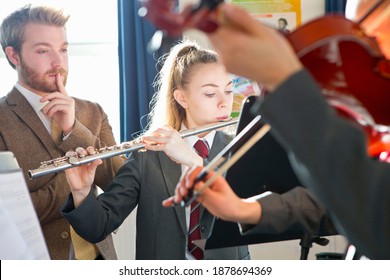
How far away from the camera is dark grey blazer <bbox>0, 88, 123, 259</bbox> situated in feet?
6.64

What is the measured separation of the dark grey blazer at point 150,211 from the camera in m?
1.95

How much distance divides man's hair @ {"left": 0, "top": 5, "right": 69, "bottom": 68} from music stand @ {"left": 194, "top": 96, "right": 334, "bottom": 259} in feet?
3.21

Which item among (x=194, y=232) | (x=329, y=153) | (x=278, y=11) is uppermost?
(x=278, y=11)

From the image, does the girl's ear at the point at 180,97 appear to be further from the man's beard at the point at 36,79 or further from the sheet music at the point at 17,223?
the sheet music at the point at 17,223

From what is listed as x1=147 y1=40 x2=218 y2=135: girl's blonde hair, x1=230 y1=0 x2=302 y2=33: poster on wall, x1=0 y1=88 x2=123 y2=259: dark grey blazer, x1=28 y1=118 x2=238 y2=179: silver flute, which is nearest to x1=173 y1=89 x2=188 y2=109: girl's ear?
x1=147 y1=40 x2=218 y2=135: girl's blonde hair

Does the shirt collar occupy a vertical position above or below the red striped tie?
above

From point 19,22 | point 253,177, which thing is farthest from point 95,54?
point 253,177

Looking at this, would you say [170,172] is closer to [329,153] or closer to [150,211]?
[150,211]

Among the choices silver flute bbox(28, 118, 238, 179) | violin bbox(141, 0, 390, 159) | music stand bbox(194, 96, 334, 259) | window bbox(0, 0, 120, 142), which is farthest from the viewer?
window bbox(0, 0, 120, 142)

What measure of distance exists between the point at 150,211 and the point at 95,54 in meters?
1.23

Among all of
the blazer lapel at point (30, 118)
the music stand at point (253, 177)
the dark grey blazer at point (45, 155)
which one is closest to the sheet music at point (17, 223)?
the music stand at point (253, 177)

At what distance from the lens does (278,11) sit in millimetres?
3016

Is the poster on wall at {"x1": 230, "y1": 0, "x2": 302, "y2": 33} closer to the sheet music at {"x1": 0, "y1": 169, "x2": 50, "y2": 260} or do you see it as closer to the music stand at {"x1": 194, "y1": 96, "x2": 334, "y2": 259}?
the music stand at {"x1": 194, "y1": 96, "x2": 334, "y2": 259}

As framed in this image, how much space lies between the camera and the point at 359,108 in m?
0.83
